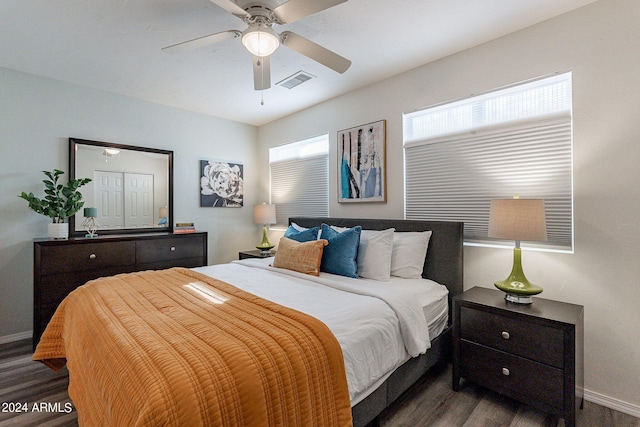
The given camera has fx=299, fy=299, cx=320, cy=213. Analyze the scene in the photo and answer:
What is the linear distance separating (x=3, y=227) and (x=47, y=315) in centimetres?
100

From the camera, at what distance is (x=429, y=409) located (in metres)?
1.90

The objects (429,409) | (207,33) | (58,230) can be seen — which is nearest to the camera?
(429,409)

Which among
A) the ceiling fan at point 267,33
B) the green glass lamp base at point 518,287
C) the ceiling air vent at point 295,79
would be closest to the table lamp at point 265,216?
the ceiling air vent at point 295,79

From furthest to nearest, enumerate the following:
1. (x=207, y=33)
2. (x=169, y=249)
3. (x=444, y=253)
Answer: (x=169, y=249) < (x=444, y=253) < (x=207, y=33)

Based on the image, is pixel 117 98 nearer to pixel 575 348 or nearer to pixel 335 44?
pixel 335 44

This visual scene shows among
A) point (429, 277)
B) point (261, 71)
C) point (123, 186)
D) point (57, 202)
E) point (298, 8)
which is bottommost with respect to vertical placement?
point (429, 277)

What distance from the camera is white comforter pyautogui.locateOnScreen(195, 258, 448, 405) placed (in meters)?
1.49

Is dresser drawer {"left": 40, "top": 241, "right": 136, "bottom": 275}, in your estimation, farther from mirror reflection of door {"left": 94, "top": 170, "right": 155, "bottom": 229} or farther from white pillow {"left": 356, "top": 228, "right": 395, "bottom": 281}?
white pillow {"left": 356, "top": 228, "right": 395, "bottom": 281}

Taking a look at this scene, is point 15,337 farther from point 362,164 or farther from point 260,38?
point 362,164

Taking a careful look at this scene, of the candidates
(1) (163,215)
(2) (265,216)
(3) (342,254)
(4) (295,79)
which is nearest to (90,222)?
(1) (163,215)

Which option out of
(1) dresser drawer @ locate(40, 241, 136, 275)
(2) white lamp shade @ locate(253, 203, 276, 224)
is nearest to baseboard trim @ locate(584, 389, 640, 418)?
(2) white lamp shade @ locate(253, 203, 276, 224)

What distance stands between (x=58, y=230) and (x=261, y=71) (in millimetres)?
2565

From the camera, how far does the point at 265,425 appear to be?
1.06 m

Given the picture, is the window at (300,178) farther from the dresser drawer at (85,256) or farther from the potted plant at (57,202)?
the potted plant at (57,202)
